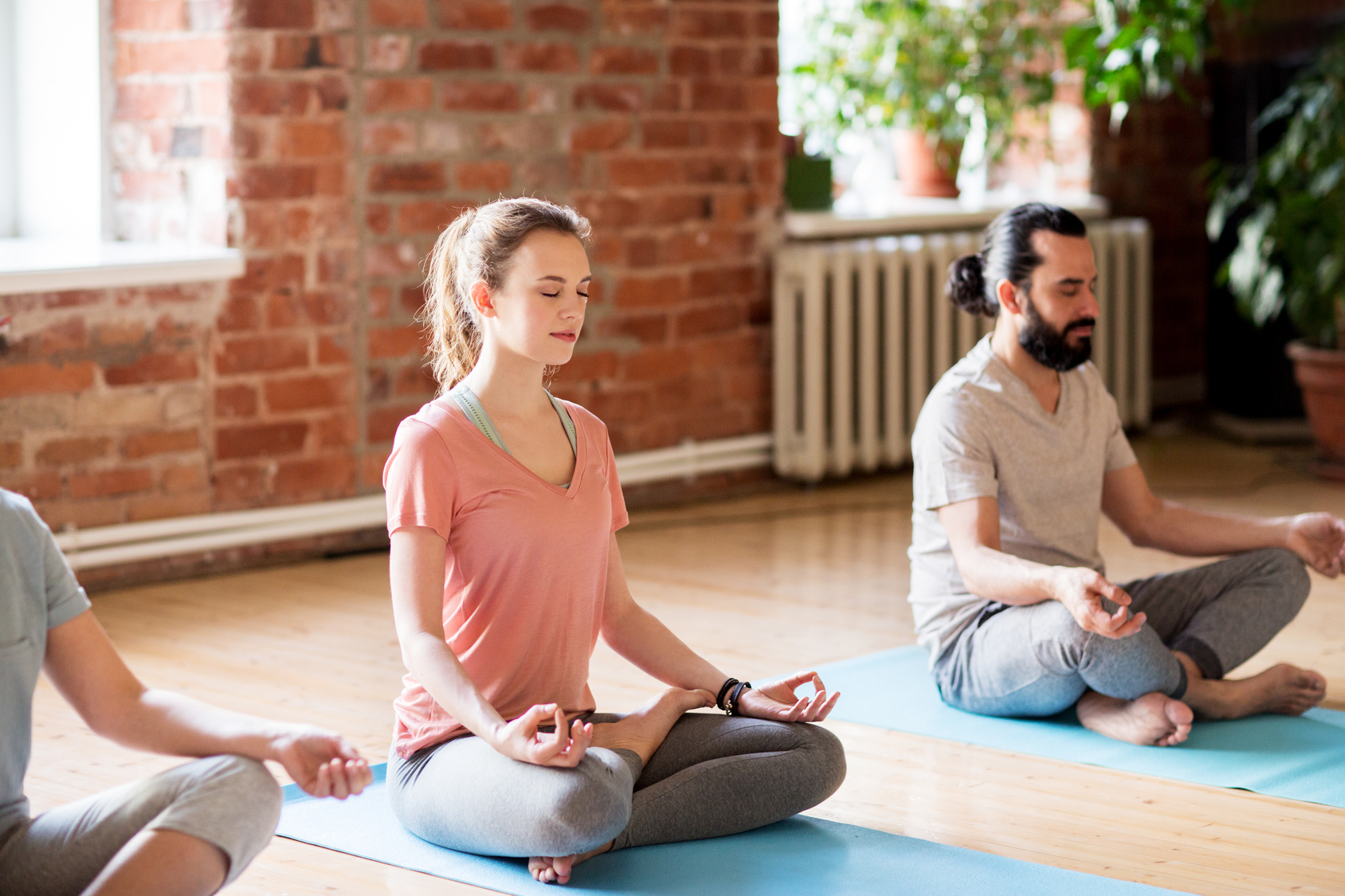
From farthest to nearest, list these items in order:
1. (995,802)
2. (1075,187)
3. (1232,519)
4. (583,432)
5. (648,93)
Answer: (1075,187) → (648,93) → (1232,519) → (995,802) → (583,432)

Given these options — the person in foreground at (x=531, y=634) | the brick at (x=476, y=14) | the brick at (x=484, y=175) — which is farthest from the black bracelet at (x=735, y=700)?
the brick at (x=476, y=14)

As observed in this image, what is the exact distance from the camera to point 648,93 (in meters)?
4.78

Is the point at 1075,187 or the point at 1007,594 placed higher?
the point at 1075,187

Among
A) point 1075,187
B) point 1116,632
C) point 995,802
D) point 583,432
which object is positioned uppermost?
point 1075,187

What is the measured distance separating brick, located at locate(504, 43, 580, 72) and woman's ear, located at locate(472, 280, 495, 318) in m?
2.44

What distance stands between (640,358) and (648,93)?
2.39 ft

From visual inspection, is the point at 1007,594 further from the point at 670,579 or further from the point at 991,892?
the point at 670,579

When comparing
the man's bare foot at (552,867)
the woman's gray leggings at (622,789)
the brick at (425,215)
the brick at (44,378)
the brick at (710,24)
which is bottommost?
the man's bare foot at (552,867)

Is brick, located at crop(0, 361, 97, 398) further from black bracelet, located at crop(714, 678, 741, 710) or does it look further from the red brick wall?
black bracelet, located at crop(714, 678, 741, 710)

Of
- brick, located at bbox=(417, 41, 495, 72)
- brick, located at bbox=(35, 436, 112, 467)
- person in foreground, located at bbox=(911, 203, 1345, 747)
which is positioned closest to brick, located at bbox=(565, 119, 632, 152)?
brick, located at bbox=(417, 41, 495, 72)

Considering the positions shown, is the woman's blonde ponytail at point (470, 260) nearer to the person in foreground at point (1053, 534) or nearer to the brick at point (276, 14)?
the person in foreground at point (1053, 534)

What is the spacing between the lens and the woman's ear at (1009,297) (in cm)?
282

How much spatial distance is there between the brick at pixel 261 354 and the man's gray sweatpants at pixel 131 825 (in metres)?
2.49

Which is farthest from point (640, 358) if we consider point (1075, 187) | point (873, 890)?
point (873, 890)
